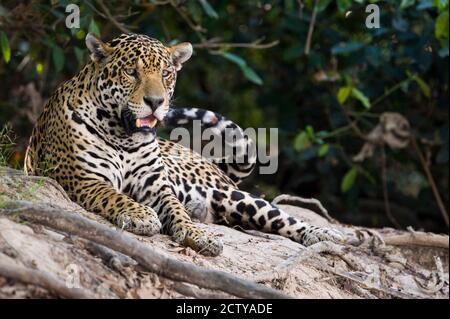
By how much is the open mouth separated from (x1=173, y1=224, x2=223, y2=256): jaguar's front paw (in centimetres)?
84

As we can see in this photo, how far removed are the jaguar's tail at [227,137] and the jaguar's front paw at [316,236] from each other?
1125mm

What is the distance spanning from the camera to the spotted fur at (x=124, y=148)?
780 cm

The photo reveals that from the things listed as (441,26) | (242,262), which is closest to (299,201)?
(441,26)

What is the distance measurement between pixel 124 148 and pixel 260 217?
1322mm

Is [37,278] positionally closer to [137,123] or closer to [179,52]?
[137,123]

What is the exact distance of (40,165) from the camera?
8438 millimetres

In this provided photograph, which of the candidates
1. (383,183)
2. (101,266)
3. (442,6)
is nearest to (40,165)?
(101,266)

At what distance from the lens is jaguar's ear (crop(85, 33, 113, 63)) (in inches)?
324

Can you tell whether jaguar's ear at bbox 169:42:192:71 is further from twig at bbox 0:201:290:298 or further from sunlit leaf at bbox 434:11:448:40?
sunlit leaf at bbox 434:11:448:40

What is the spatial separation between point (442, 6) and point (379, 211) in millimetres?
4761

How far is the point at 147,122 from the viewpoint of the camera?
26.2ft

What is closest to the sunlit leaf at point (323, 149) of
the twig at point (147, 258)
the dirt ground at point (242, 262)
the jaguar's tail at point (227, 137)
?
the dirt ground at point (242, 262)

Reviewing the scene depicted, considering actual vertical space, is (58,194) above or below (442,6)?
below
